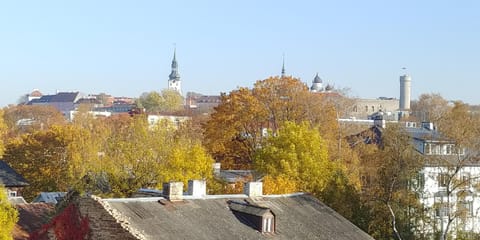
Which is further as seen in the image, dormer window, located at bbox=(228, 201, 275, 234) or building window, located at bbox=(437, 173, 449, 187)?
building window, located at bbox=(437, 173, 449, 187)

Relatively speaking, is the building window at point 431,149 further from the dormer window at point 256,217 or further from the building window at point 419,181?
the dormer window at point 256,217

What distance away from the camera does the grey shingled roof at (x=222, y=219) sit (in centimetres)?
2531

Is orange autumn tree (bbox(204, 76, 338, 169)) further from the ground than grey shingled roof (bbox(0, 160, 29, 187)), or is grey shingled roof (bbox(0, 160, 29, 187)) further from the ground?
orange autumn tree (bbox(204, 76, 338, 169))

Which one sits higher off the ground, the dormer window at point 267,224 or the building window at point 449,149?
the building window at point 449,149

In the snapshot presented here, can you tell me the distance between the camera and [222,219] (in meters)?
27.3

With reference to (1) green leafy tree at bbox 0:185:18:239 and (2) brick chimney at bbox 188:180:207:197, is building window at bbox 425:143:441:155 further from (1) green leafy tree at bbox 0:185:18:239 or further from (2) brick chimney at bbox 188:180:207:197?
A: (1) green leafy tree at bbox 0:185:18:239

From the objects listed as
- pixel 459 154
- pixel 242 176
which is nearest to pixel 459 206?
pixel 459 154

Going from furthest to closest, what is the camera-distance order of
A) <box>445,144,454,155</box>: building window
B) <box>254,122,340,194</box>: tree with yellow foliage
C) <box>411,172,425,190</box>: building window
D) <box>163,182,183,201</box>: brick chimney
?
1. <box>254,122,340,194</box>: tree with yellow foliage
2. <box>411,172,425,190</box>: building window
3. <box>445,144,454,155</box>: building window
4. <box>163,182,183,201</box>: brick chimney

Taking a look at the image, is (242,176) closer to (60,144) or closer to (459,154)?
(459,154)

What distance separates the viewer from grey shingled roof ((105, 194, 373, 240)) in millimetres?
25312

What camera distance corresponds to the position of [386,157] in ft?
127

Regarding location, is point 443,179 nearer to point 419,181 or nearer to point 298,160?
point 419,181

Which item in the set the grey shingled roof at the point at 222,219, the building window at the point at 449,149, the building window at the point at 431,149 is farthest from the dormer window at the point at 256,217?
the building window at the point at 431,149

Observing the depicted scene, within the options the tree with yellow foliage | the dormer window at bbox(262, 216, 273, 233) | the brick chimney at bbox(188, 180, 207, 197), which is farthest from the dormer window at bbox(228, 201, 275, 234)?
the tree with yellow foliage
